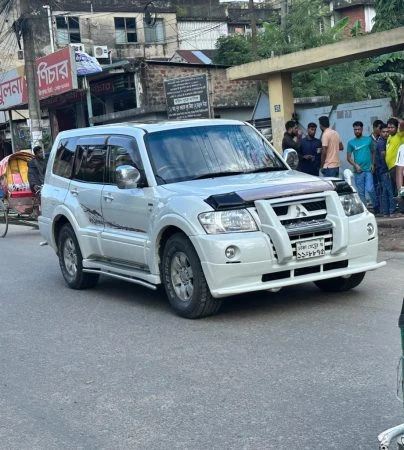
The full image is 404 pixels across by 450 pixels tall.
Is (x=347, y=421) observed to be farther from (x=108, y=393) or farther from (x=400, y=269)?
(x=400, y=269)

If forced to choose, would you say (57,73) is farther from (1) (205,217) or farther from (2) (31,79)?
(1) (205,217)

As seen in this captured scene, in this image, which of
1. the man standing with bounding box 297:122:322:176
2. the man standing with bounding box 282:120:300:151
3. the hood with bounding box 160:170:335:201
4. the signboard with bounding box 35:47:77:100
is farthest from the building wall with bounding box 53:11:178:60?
the hood with bounding box 160:170:335:201

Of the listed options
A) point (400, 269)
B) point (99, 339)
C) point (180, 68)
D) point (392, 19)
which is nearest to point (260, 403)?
point (99, 339)

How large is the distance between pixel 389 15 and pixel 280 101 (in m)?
14.6

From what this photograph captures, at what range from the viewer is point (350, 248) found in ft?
22.9

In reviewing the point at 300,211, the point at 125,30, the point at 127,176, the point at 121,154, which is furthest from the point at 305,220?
the point at 125,30

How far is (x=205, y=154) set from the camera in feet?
25.6

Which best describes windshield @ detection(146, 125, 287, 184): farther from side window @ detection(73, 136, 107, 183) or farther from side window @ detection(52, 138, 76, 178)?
side window @ detection(52, 138, 76, 178)

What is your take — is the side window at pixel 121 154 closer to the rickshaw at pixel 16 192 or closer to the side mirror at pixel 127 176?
the side mirror at pixel 127 176

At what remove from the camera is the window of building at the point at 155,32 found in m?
44.8

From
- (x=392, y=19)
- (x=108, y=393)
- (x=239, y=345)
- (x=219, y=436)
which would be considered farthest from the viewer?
(x=392, y=19)

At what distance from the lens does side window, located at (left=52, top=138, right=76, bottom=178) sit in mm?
9367

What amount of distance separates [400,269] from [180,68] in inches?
708

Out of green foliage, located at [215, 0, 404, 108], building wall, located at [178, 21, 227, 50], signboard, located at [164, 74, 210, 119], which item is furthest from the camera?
building wall, located at [178, 21, 227, 50]
